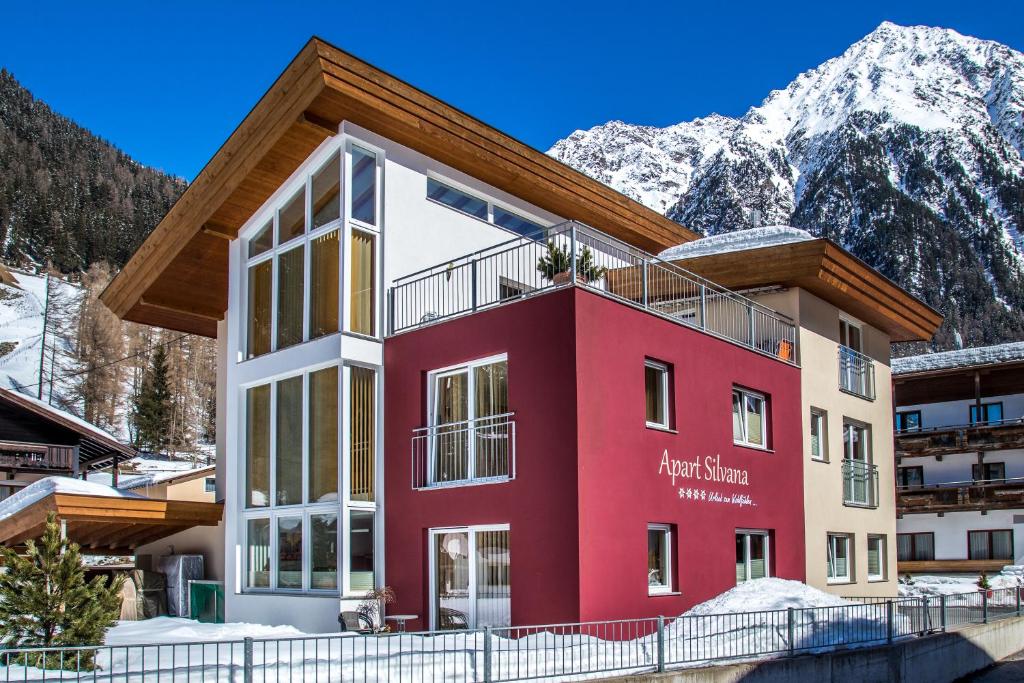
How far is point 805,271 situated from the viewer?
19.7 meters

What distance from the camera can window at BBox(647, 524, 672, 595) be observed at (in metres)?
15.5

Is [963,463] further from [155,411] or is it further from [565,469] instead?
[155,411]

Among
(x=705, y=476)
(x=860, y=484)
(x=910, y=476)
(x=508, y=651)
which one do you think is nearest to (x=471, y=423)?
(x=705, y=476)

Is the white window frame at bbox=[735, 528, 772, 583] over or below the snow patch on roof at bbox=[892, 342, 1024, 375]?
below

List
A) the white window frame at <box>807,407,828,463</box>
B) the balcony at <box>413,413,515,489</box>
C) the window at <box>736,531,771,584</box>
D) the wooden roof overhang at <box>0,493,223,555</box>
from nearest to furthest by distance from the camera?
the balcony at <box>413,413,515,489</box>
the wooden roof overhang at <box>0,493,223,555</box>
the window at <box>736,531,771,584</box>
the white window frame at <box>807,407,828,463</box>

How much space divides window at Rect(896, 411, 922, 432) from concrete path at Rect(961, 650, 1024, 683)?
23.6 meters

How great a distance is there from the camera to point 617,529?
14.4m

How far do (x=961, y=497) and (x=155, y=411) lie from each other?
51.8 m

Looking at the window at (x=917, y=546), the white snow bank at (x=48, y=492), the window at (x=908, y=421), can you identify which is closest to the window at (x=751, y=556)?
the white snow bank at (x=48, y=492)

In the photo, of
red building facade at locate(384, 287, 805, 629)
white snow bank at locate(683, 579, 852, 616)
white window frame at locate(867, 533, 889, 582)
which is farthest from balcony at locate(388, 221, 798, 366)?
white window frame at locate(867, 533, 889, 582)

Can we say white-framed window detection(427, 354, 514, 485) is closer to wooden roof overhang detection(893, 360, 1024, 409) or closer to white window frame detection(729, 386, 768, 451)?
white window frame detection(729, 386, 768, 451)

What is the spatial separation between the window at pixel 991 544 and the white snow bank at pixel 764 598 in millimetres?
22874

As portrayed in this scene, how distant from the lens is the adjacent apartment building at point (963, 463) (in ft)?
119

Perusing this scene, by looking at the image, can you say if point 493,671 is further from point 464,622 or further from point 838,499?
point 838,499
